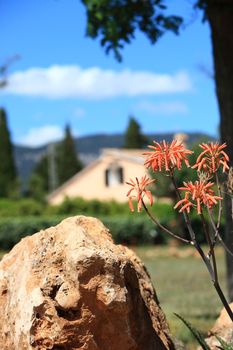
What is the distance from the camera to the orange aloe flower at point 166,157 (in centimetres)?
326

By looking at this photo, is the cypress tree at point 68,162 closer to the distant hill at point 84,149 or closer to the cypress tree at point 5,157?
the cypress tree at point 5,157

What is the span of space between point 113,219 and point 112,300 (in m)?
29.2

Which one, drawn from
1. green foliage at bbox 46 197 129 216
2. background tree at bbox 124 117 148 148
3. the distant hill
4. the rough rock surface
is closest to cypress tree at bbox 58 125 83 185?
background tree at bbox 124 117 148 148

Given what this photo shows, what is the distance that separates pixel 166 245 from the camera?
32.4m


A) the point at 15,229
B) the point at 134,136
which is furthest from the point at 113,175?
the point at 15,229

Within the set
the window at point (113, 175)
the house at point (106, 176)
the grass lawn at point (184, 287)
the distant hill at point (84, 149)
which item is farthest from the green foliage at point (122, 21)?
the distant hill at point (84, 149)

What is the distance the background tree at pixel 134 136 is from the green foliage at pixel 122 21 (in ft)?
239

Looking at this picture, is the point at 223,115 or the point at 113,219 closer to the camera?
the point at 223,115

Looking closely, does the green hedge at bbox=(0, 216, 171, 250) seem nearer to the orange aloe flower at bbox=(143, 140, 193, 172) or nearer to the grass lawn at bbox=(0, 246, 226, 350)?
the grass lawn at bbox=(0, 246, 226, 350)

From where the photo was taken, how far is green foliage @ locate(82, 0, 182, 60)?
7.46 metres

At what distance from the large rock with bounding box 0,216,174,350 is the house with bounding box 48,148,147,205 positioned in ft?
170

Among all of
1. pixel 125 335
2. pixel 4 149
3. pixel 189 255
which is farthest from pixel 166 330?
pixel 4 149

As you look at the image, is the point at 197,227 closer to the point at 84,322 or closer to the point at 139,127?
the point at 84,322

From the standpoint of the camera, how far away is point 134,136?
8175 cm
